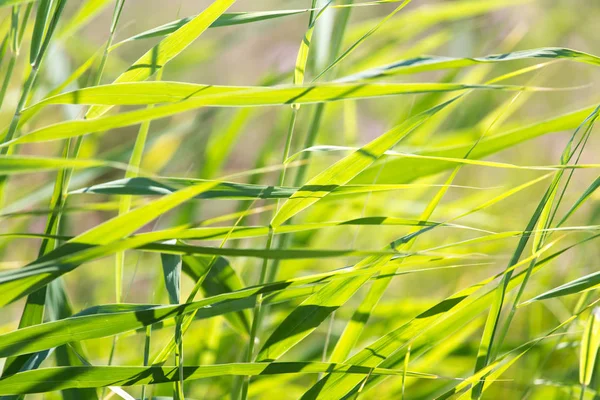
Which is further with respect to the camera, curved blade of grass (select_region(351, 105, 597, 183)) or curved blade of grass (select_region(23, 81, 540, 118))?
curved blade of grass (select_region(351, 105, 597, 183))

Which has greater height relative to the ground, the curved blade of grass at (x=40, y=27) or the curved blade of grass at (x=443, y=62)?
the curved blade of grass at (x=40, y=27)

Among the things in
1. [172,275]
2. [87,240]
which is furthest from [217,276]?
[87,240]

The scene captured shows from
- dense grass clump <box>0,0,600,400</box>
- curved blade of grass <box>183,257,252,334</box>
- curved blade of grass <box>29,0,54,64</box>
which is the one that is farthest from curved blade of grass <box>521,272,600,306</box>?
curved blade of grass <box>29,0,54,64</box>

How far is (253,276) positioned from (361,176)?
38 cm

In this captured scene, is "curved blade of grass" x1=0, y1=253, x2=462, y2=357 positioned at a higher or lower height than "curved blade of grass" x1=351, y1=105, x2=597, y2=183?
lower

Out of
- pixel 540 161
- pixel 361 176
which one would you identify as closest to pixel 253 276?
pixel 361 176

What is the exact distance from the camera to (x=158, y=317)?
0.37 meters

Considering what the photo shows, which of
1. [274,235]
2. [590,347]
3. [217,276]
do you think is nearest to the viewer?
[590,347]

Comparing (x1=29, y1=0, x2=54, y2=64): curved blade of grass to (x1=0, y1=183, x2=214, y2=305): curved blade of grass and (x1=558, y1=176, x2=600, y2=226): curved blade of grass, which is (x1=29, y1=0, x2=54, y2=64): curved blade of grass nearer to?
(x1=0, y1=183, x2=214, y2=305): curved blade of grass

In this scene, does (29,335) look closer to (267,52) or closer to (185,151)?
(185,151)

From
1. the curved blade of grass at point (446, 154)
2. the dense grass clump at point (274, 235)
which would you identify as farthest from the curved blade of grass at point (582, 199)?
the curved blade of grass at point (446, 154)

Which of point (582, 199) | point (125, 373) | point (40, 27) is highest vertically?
point (40, 27)

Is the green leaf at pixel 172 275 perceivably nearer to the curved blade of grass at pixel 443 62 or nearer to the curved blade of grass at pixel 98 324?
the curved blade of grass at pixel 98 324

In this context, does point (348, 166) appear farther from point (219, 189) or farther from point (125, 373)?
point (125, 373)
